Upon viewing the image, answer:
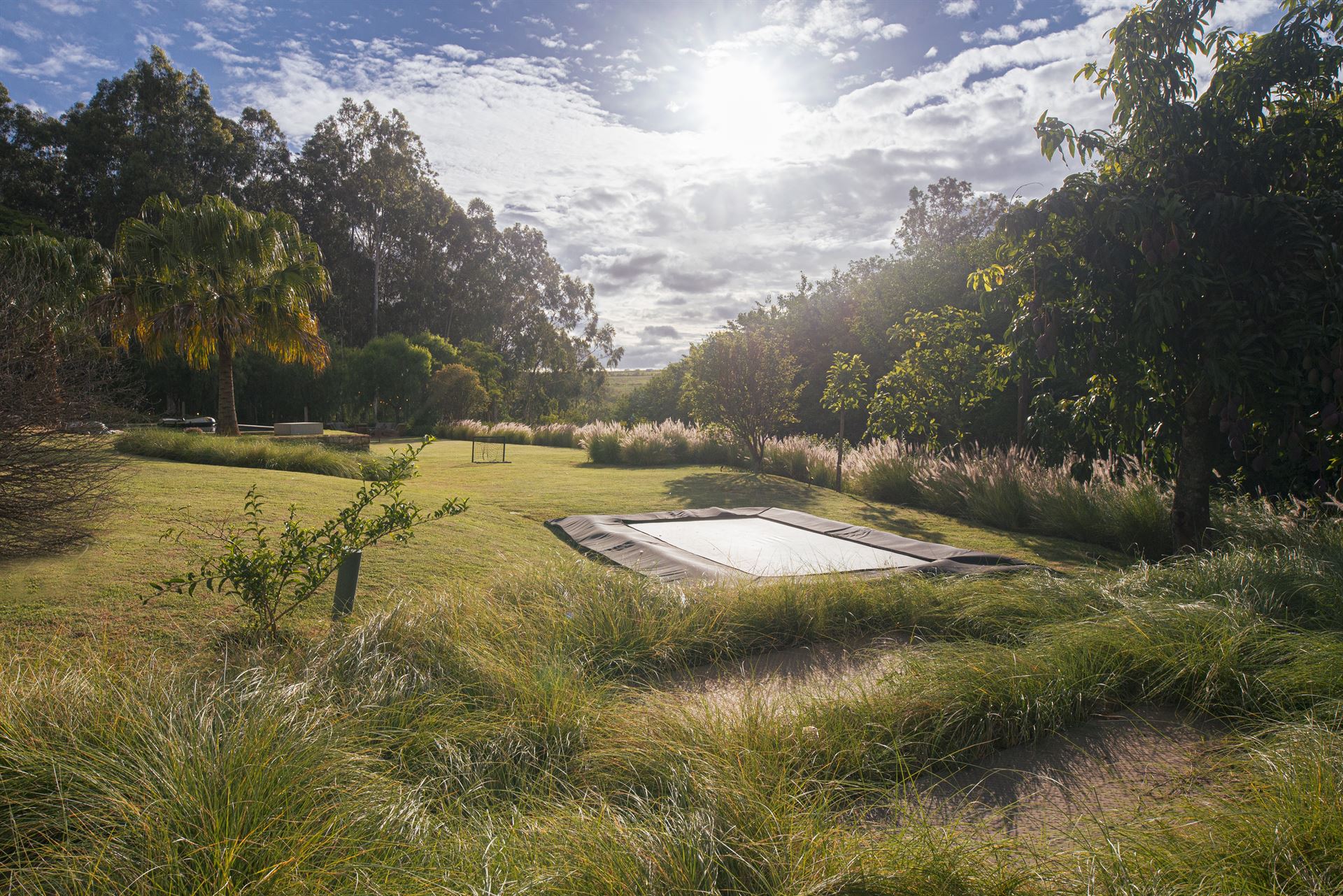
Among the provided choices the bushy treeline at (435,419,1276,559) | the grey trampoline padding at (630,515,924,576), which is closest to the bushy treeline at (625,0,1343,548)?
the bushy treeline at (435,419,1276,559)

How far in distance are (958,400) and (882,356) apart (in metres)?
9.10

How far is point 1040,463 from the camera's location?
848 centimetres

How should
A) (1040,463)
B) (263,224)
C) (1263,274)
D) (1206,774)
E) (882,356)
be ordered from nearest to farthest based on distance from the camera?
(1206,774) → (1263,274) → (1040,463) → (263,224) → (882,356)

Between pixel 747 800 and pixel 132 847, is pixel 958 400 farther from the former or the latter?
pixel 132 847

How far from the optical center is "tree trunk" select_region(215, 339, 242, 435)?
12984 mm

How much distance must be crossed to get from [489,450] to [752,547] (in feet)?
42.9

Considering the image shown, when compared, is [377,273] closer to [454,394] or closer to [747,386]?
[454,394]

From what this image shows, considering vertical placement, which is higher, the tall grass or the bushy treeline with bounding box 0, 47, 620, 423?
the bushy treeline with bounding box 0, 47, 620, 423

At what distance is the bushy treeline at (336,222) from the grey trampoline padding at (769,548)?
17.1m

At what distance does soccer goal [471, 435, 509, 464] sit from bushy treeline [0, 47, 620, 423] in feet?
19.3

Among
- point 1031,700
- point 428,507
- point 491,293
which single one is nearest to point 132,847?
point 1031,700

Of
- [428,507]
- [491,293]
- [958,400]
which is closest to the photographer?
Result: [428,507]

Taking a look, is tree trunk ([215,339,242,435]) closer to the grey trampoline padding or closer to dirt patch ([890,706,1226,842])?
the grey trampoline padding

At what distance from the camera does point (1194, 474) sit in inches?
195
